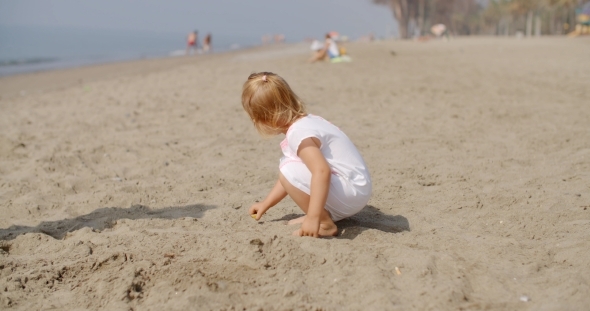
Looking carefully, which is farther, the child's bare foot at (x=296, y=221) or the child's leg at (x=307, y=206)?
the child's bare foot at (x=296, y=221)

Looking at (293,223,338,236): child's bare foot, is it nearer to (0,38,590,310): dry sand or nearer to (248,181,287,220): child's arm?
(0,38,590,310): dry sand

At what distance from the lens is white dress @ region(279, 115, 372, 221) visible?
2918 millimetres

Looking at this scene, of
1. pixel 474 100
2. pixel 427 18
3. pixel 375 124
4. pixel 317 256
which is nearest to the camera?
pixel 317 256

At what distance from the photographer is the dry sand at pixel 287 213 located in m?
2.31

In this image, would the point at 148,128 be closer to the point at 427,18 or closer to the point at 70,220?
the point at 70,220

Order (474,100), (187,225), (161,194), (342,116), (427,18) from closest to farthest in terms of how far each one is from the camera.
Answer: (187,225) → (161,194) → (342,116) → (474,100) → (427,18)

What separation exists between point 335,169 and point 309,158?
215 mm

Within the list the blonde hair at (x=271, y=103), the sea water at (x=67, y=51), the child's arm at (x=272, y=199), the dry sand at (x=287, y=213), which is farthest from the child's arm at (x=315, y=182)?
the sea water at (x=67, y=51)

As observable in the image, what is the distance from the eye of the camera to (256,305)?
220cm

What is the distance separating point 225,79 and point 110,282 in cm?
801

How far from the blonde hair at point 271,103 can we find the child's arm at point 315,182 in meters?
0.21

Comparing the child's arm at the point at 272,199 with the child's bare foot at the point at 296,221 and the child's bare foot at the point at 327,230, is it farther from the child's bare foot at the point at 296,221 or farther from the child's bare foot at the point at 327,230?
the child's bare foot at the point at 327,230

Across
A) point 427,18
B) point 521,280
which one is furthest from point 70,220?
point 427,18

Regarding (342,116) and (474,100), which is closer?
(342,116)
